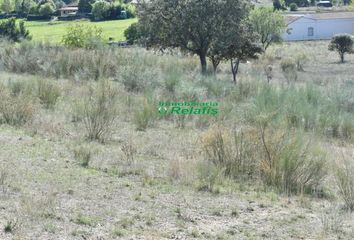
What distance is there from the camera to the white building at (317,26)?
230 feet

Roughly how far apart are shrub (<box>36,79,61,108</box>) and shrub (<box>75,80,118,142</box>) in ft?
4.61

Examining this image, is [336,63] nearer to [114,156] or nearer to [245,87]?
[245,87]

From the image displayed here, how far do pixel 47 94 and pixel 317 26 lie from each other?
62616 mm

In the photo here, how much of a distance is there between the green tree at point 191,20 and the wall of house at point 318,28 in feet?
165

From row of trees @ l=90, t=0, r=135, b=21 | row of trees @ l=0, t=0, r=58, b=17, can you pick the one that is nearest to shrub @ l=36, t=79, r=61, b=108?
row of trees @ l=90, t=0, r=135, b=21

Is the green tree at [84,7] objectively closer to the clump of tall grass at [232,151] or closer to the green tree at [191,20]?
the green tree at [191,20]

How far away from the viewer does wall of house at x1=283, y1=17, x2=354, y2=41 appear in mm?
70244

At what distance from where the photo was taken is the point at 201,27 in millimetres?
20953

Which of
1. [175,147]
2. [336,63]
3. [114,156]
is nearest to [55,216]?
[114,156]

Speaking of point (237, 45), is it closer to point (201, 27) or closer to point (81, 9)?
point (201, 27)

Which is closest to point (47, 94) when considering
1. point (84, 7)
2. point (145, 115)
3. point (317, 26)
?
point (145, 115)

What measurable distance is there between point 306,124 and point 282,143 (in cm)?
441

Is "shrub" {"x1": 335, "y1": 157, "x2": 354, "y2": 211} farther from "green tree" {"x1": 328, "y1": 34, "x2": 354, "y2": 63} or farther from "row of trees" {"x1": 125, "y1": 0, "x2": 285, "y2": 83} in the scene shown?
"green tree" {"x1": 328, "y1": 34, "x2": 354, "y2": 63}

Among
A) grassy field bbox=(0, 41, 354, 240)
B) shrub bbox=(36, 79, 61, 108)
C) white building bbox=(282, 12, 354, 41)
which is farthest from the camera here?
white building bbox=(282, 12, 354, 41)
